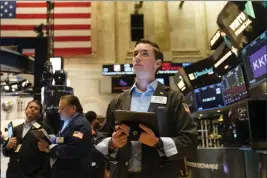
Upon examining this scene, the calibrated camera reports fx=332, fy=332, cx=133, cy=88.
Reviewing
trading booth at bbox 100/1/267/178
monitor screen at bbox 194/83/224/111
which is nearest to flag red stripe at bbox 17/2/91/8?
trading booth at bbox 100/1/267/178

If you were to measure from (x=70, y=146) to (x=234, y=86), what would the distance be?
436 cm

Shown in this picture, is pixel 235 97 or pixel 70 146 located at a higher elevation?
pixel 235 97

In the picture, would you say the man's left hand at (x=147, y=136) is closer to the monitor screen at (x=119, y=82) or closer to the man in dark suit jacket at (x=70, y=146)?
the man in dark suit jacket at (x=70, y=146)

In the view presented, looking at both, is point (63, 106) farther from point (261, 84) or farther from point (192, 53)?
point (192, 53)

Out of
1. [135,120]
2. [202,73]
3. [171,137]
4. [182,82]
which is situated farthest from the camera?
[182,82]

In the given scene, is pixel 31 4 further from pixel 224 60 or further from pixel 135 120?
pixel 135 120

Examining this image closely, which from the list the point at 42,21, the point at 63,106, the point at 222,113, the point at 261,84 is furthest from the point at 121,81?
the point at 63,106

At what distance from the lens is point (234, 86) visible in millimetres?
6789

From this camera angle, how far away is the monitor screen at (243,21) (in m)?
4.48

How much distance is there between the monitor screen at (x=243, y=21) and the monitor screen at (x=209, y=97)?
9.95ft

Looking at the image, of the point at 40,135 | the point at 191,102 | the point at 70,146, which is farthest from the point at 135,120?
the point at 191,102

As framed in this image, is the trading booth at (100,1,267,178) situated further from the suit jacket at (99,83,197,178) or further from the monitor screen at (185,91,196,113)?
the suit jacket at (99,83,197,178)

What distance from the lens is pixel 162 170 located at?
192 cm

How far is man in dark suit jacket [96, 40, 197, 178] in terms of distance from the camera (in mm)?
1860
